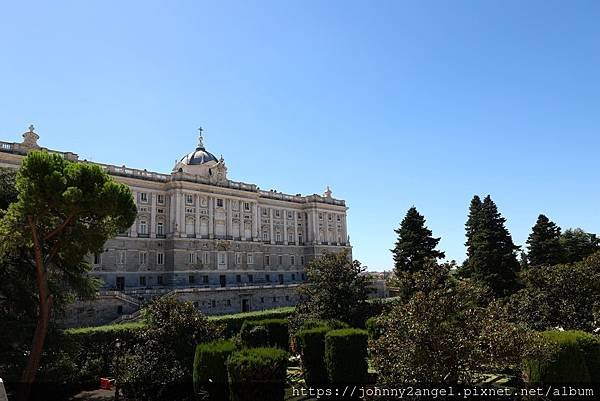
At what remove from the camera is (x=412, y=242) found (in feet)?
130

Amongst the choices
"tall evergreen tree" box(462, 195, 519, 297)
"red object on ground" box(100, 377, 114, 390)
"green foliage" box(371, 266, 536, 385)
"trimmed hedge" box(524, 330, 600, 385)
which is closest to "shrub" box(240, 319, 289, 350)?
"red object on ground" box(100, 377, 114, 390)

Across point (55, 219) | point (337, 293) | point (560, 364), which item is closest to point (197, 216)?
point (337, 293)

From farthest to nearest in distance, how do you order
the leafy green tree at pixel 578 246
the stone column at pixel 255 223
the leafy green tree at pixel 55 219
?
the stone column at pixel 255 223
the leafy green tree at pixel 578 246
the leafy green tree at pixel 55 219

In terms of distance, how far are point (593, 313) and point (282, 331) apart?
16.0 metres

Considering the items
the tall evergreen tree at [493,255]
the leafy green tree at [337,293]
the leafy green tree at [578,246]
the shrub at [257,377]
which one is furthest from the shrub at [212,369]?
the leafy green tree at [578,246]

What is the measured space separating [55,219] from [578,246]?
50492 mm

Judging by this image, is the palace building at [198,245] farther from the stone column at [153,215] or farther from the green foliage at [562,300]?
the green foliage at [562,300]

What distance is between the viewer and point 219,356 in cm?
1664

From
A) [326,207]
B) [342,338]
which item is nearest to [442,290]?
[342,338]

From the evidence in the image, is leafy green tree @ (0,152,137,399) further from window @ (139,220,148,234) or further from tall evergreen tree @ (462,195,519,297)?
window @ (139,220,148,234)

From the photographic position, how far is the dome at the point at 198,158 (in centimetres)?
6232

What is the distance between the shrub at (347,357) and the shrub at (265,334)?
6.49 metres

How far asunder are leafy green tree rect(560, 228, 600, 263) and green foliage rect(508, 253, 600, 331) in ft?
87.3

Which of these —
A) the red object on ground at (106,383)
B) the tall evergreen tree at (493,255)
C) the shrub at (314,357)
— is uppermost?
the tall evergreen tree at (493,255)
